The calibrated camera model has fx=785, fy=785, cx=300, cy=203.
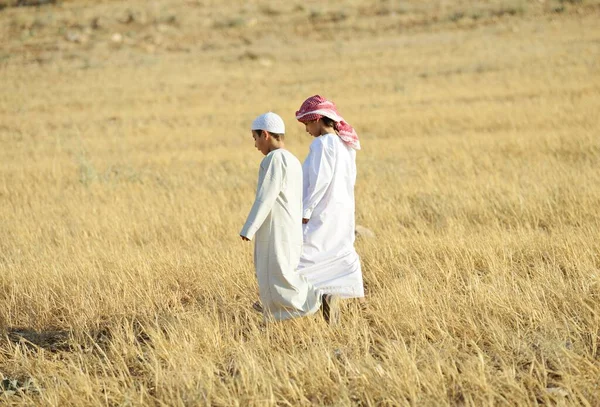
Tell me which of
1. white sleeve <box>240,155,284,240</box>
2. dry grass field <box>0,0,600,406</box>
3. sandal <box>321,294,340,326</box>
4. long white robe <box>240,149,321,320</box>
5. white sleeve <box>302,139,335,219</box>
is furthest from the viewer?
white sleeve <box>302,139,335,219</box>

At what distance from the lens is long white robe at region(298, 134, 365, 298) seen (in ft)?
17.4

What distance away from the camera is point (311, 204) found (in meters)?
5.30

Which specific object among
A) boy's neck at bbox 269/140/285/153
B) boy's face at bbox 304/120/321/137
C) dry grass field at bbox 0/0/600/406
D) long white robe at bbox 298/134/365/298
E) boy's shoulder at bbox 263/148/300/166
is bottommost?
dry grass field at bbox 0/0/600/406

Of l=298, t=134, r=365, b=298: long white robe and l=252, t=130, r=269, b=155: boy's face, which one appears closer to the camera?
l=252, t=130, r=269, b=155: boy's face

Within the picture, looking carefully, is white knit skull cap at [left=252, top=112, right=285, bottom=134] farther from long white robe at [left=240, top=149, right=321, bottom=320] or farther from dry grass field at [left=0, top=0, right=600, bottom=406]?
dry grass field at [left=0, top=0, right=600, bottom=406]

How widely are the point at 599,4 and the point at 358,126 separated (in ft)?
88.5

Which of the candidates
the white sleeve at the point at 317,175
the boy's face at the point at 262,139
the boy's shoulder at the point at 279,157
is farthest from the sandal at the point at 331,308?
the boy's face at the point at 262,139

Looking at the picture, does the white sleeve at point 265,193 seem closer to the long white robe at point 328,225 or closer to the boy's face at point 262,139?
the boy's face at point 262,139

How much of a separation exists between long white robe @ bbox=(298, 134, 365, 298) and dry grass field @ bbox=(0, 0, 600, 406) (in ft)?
0.85

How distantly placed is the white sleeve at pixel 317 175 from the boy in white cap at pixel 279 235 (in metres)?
0.30

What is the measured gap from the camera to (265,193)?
4.80 m

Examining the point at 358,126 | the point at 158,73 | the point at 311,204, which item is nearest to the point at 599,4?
the point at 158,73

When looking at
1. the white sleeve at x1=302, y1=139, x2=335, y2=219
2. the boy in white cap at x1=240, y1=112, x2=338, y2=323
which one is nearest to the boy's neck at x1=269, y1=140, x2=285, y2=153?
the boy in white cap at x1=240, y1=112, x2=338, y2=323

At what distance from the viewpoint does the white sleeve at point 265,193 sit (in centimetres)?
475
